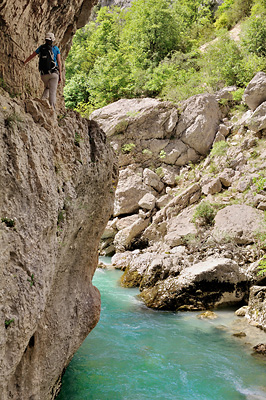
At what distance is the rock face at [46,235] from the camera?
381 cm

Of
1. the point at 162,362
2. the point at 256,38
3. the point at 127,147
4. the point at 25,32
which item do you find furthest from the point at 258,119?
the point at 25,32

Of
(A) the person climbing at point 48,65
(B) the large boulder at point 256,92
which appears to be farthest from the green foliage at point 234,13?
(A) the person climbing at point 48,65

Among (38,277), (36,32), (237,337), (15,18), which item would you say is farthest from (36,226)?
(237,337)

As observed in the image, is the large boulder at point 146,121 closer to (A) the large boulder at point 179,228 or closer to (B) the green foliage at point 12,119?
(A) the large boulder at point 179,228

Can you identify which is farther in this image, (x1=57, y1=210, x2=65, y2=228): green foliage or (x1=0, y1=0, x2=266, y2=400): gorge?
(x1=57, y1=210, x2=65, y2=228): green foliage

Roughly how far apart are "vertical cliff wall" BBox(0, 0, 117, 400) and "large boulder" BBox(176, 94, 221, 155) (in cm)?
1368

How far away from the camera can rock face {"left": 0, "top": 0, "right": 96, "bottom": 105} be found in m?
5.38

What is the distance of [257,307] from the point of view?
10289mm

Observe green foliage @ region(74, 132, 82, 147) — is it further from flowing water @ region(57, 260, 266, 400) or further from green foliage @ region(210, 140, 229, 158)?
green foliage @ region(210, 140, 229, 158)

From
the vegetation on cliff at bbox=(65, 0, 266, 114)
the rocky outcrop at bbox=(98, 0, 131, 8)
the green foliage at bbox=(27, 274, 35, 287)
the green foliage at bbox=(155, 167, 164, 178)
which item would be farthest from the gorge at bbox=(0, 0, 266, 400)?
the rocky outcrop at bbox=(98, 0, 131, 8)

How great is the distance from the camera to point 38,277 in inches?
165

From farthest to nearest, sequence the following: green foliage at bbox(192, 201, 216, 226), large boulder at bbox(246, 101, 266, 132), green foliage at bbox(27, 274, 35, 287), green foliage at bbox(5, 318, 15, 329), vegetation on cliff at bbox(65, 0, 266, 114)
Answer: vegetation on cliff at bbox(65, 0, 266, 114) < large boulder at bbox(246, 101, 266, 132) < green foliage at bbox(192, 201, 216, 226) < green foliage at bbox(27, 274, 35, 287) < green foliage at bbox(5, 318, 15, 329)

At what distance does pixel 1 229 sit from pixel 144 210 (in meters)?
15.6

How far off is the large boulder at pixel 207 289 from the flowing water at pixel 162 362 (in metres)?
0.43
